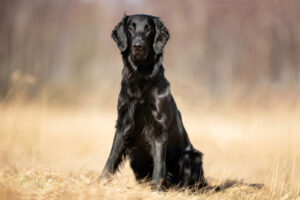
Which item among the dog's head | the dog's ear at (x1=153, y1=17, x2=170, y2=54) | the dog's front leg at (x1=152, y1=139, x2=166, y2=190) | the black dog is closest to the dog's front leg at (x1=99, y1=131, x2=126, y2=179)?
the black dog

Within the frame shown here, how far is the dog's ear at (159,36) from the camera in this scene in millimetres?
→ 3115

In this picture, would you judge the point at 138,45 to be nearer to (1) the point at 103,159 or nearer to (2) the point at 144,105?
(2) the point at 144,105

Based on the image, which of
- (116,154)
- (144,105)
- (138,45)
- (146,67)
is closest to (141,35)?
(138,45)

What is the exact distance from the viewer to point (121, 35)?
3.18m

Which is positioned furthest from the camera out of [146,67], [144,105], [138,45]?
[146,67]

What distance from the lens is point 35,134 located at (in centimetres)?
495

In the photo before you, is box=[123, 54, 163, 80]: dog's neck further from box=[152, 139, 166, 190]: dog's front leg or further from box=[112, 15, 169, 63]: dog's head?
box=[152, 139, 166, 190]: dog's front leg

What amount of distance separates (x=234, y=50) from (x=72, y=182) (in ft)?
40.2

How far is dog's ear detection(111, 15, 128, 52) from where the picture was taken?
3.14 meters

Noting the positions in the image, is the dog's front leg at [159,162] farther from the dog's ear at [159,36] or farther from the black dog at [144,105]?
the dog's ear at [159,36]

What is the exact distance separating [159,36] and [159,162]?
48.6 inches

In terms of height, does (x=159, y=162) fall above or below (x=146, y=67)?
below

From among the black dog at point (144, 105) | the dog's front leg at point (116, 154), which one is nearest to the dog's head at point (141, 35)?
the black dog at point (144, 105)

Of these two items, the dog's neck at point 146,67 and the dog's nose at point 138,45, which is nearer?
the dog's nose at point 138,45
